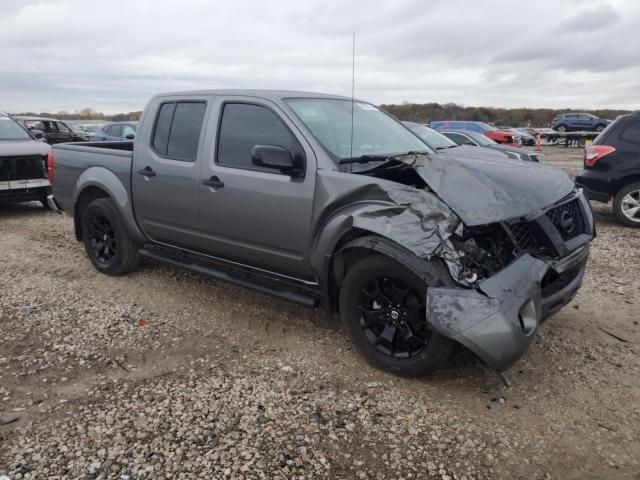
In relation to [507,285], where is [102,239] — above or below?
below

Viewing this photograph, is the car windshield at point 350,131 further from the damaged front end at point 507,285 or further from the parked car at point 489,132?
the parked car at point 489,132

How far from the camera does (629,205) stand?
26.1 ft

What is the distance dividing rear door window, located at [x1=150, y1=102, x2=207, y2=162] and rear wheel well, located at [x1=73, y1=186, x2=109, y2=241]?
3.48ft

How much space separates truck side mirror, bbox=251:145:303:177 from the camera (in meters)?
3.59

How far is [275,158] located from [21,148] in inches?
276

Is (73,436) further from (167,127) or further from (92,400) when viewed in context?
(167,127)

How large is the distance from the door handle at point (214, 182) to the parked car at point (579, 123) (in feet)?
125

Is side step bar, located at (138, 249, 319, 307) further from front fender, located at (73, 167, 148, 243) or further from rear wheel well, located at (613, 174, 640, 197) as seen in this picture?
rear wheel well, located at (613, 174, 640, 197)

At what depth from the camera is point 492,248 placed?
10.8 feet

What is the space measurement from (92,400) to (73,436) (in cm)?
38

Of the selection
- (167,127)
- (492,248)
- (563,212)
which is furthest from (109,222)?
(563,212)

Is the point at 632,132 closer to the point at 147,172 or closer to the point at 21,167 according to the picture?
the point at 147,172

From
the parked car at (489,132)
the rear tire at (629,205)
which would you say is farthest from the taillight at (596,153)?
the parked car at (489,132)

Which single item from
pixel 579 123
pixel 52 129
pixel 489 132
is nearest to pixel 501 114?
pixel 579 123
